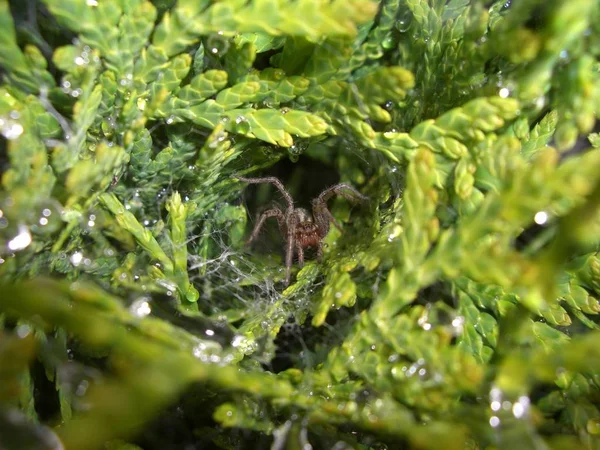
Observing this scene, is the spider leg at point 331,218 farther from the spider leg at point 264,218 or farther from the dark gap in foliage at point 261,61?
the dark gap in foliage at point 261,61

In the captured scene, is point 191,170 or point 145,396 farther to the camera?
point 191,170

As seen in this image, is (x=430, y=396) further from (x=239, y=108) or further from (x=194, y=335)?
(x=239, y=108)

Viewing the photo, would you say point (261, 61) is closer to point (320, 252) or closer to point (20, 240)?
point (320, 252)

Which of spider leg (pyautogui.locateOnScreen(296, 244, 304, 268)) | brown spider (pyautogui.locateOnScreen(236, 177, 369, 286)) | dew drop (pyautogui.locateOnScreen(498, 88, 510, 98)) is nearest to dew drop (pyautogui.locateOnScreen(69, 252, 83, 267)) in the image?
brown spider (pyautogui.locateOnScreen(236, 177, 369, 286))

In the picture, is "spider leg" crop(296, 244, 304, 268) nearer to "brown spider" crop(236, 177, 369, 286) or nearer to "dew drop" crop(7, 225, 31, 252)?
"brown spider" crop(236, 177, 369, 286)

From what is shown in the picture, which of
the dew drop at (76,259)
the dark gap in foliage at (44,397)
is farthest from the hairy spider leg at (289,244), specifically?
the dark gap in foliage at (44,397)

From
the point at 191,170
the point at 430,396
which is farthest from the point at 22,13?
the point at 430,396

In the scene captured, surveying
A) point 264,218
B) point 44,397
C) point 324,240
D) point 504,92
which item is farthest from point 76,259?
point 504,92
